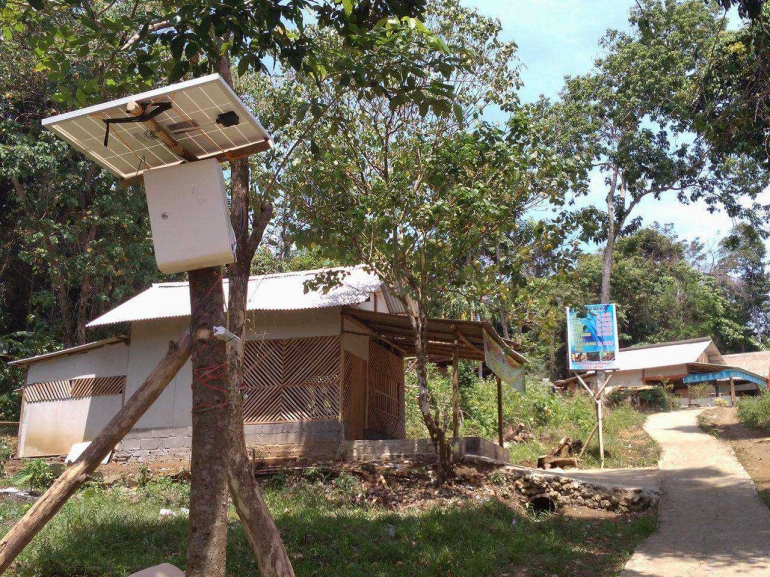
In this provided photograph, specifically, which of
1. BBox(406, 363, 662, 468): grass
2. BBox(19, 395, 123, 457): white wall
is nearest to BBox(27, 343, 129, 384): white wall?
BBox(19, 395, 123, 457): white wall

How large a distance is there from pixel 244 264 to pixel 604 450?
1349 cm

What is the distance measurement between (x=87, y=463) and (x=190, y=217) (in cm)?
153

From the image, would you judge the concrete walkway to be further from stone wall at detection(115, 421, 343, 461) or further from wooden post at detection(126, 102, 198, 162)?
wooden post at detection(126, 102, 198, 162)

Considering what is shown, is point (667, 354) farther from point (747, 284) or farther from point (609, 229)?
point (747, 284)

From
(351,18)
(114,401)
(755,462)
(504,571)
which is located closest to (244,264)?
(351,18)

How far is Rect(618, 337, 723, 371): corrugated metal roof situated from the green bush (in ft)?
25.6

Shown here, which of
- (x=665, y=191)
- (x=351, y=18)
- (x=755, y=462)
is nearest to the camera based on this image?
(x=351, y=18)

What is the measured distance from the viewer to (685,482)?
1241 centimetres

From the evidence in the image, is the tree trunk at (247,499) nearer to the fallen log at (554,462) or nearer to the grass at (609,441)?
the fallen log at (554,462)

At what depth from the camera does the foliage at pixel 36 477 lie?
10570 mm

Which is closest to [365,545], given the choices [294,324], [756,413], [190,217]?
[190,217]

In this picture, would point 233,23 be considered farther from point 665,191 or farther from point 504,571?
point 665,191

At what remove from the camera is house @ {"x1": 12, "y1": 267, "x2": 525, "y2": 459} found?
1234cm

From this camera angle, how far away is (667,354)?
94.3ft
